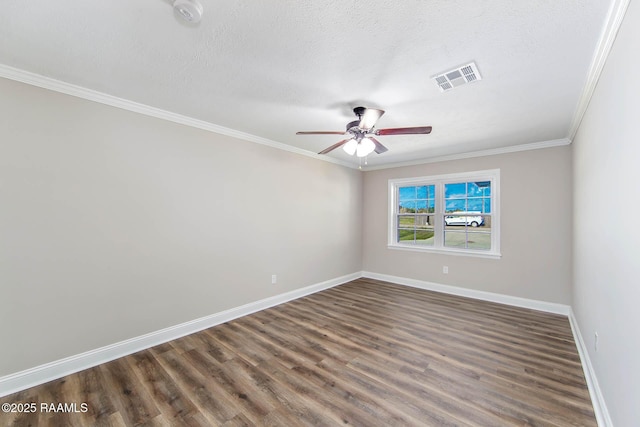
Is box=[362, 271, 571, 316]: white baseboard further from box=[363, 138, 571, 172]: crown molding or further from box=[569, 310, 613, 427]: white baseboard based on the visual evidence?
box=[363, 138, 571, 172]: crown molding

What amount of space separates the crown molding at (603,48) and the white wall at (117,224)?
3.51 metres

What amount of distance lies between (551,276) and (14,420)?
5.95 metres

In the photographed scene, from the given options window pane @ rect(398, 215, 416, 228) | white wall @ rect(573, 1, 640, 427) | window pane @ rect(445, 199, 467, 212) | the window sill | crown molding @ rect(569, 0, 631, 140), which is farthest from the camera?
window pane @ rect(398, 215, 416, 228)

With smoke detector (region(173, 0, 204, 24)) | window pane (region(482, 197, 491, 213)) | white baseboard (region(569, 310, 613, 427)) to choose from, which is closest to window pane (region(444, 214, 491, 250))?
window pane (region(482, 197, 491, 213))

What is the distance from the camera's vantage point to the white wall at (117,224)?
2184 mm

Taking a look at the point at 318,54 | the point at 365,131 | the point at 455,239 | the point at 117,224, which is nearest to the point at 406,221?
the point at 455,239

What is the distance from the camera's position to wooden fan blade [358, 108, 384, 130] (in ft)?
8.16

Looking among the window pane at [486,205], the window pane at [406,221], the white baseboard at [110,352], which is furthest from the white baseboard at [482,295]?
the white baseboard at [110,352]

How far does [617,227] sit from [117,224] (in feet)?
13.1

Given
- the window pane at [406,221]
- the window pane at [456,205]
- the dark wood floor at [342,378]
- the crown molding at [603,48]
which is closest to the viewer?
the crown molding at [603,48]

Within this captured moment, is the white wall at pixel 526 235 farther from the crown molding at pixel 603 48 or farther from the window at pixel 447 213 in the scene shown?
the crown molding at pixel 603 48

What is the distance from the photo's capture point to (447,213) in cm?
495

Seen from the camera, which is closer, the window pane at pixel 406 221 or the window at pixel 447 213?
the window at pixel 447 213

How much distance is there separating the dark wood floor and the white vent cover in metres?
2.57
